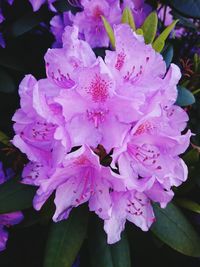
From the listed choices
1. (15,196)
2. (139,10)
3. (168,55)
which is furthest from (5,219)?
(139,10)

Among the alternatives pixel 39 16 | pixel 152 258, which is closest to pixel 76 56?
pixel 39 16

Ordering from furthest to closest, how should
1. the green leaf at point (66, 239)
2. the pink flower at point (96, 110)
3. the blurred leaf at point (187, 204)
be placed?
the blurred leaf at point (187, 204) → the green leaf at point (66, 239) → the pink flower at point (96, 110)

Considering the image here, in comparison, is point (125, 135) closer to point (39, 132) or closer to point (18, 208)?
point (39, 132)

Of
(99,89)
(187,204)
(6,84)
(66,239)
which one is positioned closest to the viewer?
(99,89)

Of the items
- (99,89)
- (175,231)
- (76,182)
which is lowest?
(175,231)

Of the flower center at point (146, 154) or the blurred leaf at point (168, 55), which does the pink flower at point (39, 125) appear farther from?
the blurred leaf at point (168, 55)

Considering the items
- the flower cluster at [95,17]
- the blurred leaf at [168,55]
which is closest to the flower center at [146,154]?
the blurred leaf at [168,55]

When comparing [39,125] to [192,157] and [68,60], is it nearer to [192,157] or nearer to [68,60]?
[68,60]
